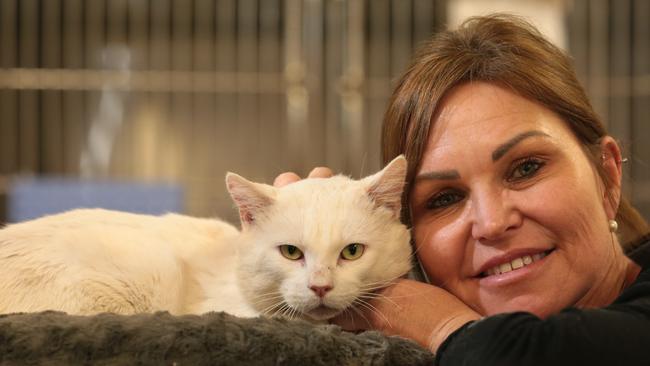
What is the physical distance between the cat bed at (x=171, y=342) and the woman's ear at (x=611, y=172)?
1.80 feet

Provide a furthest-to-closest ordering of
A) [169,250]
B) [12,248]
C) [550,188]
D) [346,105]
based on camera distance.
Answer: [346,105] → [169,250] → [12,248] → [550,188]

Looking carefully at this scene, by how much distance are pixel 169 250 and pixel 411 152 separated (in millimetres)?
508

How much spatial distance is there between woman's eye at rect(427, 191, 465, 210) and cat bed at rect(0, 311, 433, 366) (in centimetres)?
36

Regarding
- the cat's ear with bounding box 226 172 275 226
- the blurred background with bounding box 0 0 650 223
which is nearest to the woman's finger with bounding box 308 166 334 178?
the cat's ear with bounding box 226 172 275 226

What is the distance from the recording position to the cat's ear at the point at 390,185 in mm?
1191

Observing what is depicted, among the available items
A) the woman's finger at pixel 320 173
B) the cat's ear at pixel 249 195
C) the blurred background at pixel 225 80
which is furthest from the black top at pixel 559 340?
the blurred background at pixel 225 80


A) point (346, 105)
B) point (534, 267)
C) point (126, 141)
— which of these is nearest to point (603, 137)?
point (534, 267)

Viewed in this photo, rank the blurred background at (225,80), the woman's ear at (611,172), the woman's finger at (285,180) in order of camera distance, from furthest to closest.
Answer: the blurred background at (225,80) < the woman's finger at (285,180) < the woman's ear at (611,172)

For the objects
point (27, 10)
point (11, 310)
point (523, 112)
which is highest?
point (27, 10)

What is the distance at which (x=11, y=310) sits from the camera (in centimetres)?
114

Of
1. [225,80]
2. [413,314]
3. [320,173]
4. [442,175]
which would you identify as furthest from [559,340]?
[225,80]

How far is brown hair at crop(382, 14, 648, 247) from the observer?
3.90ft

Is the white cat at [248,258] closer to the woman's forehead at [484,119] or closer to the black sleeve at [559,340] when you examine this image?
the woman's forehead at [484,119]

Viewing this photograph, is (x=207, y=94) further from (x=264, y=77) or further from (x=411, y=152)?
(x=411, y=152)
